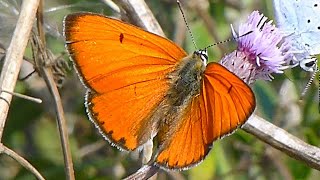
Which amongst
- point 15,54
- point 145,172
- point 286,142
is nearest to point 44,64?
point 15,54

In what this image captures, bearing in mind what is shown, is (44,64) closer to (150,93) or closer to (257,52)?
(150,93)

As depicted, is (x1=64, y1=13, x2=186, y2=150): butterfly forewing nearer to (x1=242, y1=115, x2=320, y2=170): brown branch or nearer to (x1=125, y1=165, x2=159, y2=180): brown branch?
(x1=125, y1=165, x2=159, y2=180): brown branch

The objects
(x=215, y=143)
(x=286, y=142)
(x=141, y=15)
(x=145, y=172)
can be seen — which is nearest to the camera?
(x=145, y=172)

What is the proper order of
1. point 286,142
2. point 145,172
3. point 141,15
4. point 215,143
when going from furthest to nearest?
point 215,143
point 141,15
point 286,142
point 145,172

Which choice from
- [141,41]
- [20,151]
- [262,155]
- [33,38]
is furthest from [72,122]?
[141,41]

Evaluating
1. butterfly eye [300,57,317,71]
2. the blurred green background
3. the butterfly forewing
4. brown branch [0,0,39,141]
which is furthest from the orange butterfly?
→ the blurred green background

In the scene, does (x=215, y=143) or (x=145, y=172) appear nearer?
(x=145, y=172)

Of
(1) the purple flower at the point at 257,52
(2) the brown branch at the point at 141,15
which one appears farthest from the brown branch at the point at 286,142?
(2) the brown branch at the point at 141,15

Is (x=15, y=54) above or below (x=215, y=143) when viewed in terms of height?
above
